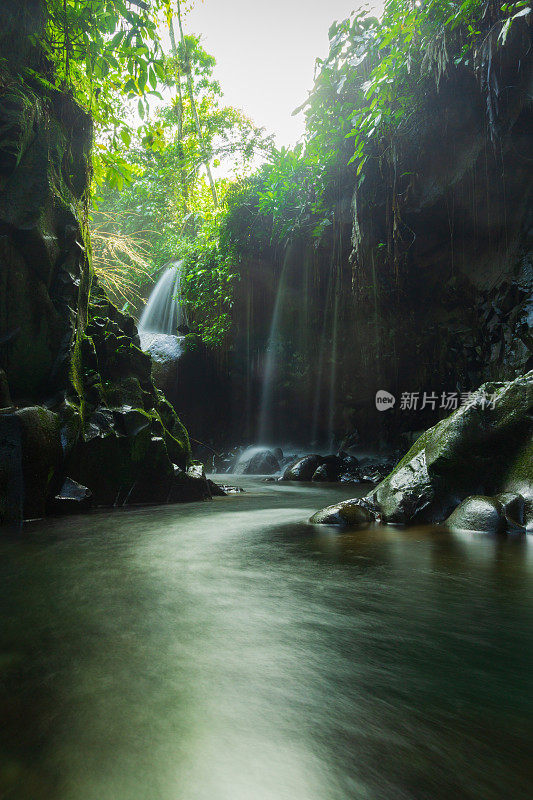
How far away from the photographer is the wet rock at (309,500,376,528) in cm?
436

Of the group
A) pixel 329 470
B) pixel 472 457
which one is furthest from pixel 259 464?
pixel 472 457

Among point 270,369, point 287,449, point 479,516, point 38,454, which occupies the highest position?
point 270,369

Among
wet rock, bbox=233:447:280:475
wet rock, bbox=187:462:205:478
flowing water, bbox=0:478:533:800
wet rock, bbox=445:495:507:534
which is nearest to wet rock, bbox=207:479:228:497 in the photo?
wet rock, bbox=187:462:205:478

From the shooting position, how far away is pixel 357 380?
503 inches

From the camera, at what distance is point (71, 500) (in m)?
4.72

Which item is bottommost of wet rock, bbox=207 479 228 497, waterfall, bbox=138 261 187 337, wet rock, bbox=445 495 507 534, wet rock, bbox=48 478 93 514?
wet rock, bbox=207 479 228 497

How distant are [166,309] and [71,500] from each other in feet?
41.0

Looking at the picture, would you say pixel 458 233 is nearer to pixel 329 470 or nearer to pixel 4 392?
pixel 329 470

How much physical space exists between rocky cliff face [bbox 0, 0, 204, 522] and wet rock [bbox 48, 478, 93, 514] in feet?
0.14

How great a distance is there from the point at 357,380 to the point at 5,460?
10.3 m

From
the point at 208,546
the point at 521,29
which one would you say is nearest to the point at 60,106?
the point at 208,546

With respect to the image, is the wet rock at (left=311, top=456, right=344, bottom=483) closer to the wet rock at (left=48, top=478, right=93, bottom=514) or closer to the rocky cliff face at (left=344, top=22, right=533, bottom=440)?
the rocky cliff face at (left=344, top=22, right=533, bottom=440)

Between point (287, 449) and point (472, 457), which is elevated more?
point (472, 457)

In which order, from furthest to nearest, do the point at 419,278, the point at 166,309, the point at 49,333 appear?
the point at 166,309, the point at 419,278, the point at 49,333
